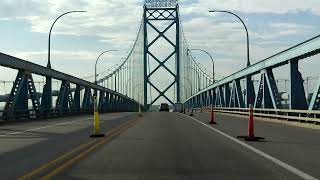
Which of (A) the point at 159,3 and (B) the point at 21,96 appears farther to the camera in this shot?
(A) the point at 159,3

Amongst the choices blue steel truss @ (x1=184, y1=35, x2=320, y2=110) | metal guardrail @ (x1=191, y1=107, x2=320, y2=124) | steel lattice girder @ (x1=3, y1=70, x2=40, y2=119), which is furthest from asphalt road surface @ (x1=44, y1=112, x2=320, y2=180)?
steel lattice girder @ (x1=3, y1=70, x2=40, y2=119)

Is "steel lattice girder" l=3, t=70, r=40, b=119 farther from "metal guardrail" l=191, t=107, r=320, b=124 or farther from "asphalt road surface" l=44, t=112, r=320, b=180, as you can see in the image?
"asphalt road surface" l=44, t=112, r=320, b=180

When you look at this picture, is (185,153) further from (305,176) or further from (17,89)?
(17,89)

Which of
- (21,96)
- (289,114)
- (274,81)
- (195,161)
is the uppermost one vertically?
(274,81)

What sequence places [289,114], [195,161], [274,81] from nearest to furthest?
1. [195,161]
2. [289,114]
3. [274,81]

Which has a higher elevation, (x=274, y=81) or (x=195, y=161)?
(x=274, y=81)

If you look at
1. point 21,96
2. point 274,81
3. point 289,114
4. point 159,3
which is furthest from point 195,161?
point 159,3

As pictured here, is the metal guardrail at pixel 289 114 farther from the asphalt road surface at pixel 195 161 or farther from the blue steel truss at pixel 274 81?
the asphalt road surface at pixel 195 161

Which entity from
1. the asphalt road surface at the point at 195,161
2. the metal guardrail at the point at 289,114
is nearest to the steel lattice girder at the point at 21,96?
the metal guardrail at the point at 289,114

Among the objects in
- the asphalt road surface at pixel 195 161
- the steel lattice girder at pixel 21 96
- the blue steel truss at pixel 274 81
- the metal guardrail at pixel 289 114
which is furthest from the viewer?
the steel lattice girder at pixel 21 96

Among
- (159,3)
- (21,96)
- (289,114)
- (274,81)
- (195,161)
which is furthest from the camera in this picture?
(159,3)

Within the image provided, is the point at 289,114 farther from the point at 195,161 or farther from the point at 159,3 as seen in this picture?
the point at 159,3

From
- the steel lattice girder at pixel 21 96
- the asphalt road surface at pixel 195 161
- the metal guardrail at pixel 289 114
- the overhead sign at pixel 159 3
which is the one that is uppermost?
the overhead sign at pixel 159 3

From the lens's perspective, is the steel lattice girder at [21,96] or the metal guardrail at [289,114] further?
the steel lattice girder at [21,96]
